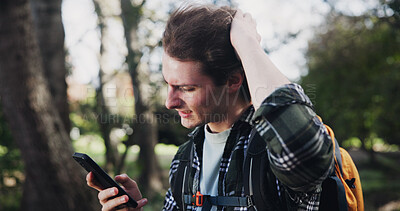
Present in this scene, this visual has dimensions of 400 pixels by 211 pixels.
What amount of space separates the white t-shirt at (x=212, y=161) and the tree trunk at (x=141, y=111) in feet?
15.9

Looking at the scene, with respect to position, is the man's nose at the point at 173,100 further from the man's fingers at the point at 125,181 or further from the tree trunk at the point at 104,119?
the tree trunk at the point at 104,119

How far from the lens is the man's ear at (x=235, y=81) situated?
1737 mm

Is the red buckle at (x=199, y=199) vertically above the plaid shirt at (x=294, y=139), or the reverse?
the plaid shirt at (x=294, y=139)

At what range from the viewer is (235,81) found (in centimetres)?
175

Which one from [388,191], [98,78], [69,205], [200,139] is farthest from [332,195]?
[388,191]

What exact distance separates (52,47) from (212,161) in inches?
241

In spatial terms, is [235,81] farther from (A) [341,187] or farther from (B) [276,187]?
(A) [341,187]

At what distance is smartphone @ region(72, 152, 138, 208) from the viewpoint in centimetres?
153

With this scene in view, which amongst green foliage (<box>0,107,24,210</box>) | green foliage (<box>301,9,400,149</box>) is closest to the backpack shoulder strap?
green foliage (<box>0,107,24,210</box>)

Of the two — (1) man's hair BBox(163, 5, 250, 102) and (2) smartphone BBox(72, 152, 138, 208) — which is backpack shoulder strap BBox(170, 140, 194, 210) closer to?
(2) smartphone BBox(72, 152, 138, 208)

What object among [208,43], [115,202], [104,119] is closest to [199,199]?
[115,202]

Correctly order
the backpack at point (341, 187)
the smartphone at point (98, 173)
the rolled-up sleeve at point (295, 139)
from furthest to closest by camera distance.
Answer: the smartphone at point (98, 173)
the backpack at point (341, 187)
the rolled-up sleeve at point (295, 139)

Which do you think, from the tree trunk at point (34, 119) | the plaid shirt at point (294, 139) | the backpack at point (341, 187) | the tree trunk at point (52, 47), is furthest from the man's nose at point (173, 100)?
the tree trunk at point (52, 47)

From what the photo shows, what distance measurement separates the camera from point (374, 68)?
12.7 m
